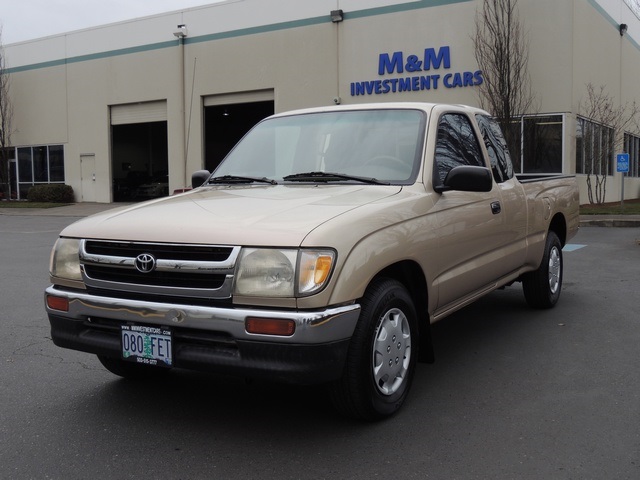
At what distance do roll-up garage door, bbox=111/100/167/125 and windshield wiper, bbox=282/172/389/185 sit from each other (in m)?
25.8

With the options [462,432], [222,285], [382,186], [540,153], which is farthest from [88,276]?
[540,153]

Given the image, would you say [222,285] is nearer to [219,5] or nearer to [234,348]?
[234,348]

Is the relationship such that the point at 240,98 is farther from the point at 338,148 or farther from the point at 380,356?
the point at 380,356

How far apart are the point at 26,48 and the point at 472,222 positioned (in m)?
33.6

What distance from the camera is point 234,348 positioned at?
3.34 metres

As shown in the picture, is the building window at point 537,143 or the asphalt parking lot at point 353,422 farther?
the building window at point 537,143

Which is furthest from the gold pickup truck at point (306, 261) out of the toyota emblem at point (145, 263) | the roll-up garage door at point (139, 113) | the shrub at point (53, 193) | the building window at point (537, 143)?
the shrub at point (53, 193)

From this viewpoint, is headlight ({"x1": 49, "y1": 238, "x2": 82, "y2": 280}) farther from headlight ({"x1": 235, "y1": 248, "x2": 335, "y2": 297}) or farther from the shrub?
the shrub

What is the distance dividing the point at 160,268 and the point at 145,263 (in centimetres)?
10

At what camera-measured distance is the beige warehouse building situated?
70.2ft

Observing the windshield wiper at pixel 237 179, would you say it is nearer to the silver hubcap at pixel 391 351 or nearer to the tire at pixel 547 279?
the silver hubcap at pixel 391 351

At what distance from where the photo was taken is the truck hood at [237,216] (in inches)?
132

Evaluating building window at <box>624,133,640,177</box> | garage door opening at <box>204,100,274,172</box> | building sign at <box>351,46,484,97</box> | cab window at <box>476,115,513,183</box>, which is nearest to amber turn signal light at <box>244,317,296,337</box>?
cab window at <box>476,115,513,183</box>

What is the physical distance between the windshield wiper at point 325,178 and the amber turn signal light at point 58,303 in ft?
5.53
